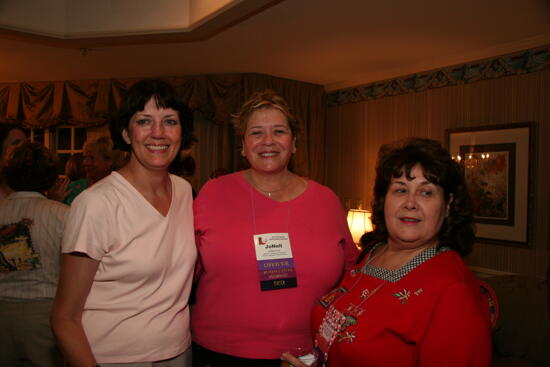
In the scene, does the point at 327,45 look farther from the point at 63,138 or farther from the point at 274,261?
the point at 63,138

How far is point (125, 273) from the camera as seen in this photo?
1.37 metres

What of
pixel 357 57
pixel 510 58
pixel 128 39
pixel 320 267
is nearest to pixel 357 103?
pixel 357 57

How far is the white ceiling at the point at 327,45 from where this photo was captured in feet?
10.6

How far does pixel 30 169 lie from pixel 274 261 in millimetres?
1542

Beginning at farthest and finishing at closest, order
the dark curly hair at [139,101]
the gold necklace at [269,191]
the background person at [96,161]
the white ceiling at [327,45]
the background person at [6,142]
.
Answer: the background person at [96,161], the white ceiling at [327,45], the background person at [6,142], the gold necklace at [269,191], the dark curly hair at [139,101]

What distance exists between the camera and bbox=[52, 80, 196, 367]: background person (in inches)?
51.6

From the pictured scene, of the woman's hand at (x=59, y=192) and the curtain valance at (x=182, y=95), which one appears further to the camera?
the curtain valance at (x=182, y=95)

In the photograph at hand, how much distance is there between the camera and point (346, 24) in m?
3.50

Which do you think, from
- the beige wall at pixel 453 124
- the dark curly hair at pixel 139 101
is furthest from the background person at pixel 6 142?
the beige wall at pixel 453 124

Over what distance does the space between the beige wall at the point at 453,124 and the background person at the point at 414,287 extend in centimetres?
278

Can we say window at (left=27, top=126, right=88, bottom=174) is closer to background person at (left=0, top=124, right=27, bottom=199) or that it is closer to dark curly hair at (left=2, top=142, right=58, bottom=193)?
background person at (left=0, top=124, right=27, bottom=199)

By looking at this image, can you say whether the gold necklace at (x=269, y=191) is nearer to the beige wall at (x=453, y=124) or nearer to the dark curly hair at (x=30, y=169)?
the dark curly hair at (x=30, y=169)

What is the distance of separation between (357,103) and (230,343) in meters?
4.28

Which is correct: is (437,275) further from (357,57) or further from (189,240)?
(357,57)
